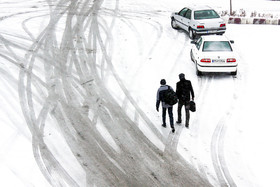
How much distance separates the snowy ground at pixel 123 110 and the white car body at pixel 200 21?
0.70 m

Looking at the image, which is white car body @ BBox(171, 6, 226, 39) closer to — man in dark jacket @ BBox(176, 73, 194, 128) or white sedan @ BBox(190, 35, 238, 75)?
white sedan @ BBox(190, 35, 238, 75)

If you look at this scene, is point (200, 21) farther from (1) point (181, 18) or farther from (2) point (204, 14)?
(1) point (181, 18)

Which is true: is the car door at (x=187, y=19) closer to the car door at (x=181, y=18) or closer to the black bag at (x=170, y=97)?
the car door at (x=181, y=18)

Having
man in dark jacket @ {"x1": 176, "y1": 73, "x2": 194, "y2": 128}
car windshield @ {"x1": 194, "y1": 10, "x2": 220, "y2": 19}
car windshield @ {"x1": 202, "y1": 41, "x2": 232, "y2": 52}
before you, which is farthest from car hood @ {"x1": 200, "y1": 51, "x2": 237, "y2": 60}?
car windshield @ {"x1": 194, "y1": 10, "x2": 220, "y2": 19}

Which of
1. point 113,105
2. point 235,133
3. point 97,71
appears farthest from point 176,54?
point 235,133

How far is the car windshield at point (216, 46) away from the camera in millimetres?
12766

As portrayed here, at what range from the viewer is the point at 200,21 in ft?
53.0

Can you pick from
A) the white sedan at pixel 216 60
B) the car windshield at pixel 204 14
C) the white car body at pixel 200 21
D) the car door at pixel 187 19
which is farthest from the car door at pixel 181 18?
the white sedan at pixel 216 60

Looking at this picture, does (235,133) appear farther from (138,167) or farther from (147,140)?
(138,167)

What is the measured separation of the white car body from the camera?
16094 millimetres

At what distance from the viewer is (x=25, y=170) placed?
7203 mm

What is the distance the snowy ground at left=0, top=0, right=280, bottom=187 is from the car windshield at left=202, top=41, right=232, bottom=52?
107 cm

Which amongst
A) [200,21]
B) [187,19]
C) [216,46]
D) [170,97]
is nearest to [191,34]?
[200,21]

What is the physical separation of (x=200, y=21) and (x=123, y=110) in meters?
8.07
